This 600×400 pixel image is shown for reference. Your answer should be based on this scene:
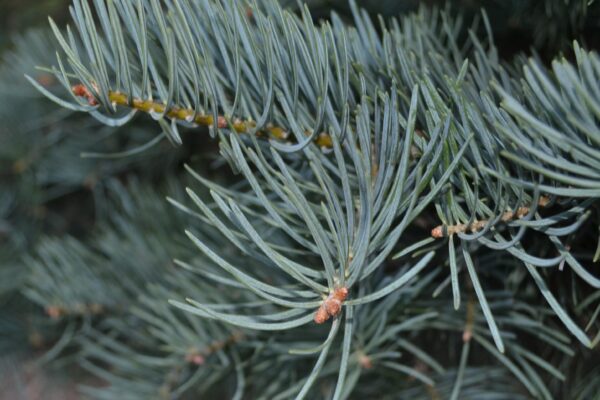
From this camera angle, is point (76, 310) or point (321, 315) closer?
point (321, 315)

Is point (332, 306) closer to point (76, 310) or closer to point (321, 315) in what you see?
point (321, 315)

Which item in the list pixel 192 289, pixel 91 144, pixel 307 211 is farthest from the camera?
pixel 91 144

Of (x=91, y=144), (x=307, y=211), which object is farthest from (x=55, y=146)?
(x=307, y=211)

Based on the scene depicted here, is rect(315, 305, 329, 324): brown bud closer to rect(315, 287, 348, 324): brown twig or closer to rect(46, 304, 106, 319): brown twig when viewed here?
rect(315, 287, 348, 324): brown twig

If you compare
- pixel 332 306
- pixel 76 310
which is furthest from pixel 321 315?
pixel 76 310

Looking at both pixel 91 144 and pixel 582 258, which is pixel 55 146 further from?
pixel 582 258

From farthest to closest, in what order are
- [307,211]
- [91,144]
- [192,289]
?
[91,144]
[192,289]
[307,211]

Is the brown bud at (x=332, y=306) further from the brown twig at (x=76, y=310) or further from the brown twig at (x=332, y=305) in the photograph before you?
the brown twig at (x=76, y=310)

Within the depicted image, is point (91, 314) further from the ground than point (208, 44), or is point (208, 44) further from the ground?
point (208, 44)

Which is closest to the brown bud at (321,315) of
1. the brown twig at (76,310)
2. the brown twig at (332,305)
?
the brown twig at (332,305)
